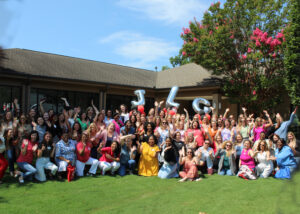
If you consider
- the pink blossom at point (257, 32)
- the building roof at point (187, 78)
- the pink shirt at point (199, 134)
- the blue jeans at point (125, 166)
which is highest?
the pink blossom at point (257, 32)

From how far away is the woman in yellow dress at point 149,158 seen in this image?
299 inches

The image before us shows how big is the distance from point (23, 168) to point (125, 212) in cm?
325

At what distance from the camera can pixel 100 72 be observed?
18672 mm

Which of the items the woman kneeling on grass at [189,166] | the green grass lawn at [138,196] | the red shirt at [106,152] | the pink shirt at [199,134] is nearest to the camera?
the green grass lawn at [138,196]

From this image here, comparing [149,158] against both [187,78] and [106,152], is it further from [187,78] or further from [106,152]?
[187,78]

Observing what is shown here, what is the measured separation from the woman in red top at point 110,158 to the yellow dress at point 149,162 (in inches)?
27.9

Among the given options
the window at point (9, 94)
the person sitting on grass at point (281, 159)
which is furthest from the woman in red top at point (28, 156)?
the window at point (9, 94)

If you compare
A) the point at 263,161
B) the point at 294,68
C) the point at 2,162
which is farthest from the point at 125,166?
the point at 294,68

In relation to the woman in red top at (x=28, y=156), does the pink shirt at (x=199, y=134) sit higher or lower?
higher

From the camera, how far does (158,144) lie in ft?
27.1

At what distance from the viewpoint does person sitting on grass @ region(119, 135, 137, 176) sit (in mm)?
7535

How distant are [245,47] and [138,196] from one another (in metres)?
10.6

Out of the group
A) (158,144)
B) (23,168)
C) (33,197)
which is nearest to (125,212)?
(33,197)

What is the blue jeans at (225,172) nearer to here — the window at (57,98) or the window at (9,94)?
the window at (57,98)
